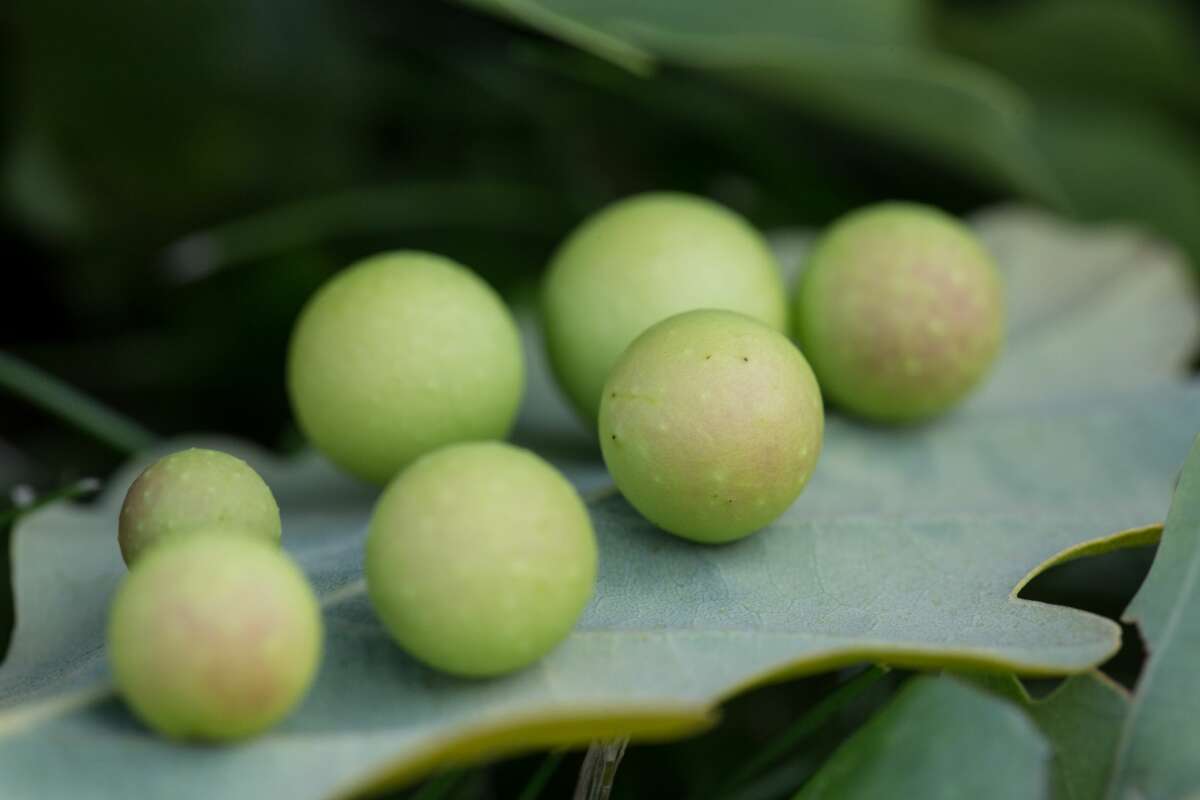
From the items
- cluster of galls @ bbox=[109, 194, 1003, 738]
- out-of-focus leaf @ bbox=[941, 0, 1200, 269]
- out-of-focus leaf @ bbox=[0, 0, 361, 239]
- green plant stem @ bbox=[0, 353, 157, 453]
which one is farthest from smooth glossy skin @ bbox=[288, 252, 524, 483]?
out-of-focus leaf @ bbox=[941, 0, 1200, 269]

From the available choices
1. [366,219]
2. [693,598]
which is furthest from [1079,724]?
[366,219]

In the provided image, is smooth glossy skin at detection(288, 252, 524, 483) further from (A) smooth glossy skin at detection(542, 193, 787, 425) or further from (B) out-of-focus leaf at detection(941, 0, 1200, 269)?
(B) out-of-focus leaf at detection(941, 0, 1200, 269)

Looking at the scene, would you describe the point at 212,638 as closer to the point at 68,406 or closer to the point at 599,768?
the point at 599,768

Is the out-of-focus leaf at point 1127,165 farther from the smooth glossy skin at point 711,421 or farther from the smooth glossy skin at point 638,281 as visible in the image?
the smooth glossy skin at point 711,421

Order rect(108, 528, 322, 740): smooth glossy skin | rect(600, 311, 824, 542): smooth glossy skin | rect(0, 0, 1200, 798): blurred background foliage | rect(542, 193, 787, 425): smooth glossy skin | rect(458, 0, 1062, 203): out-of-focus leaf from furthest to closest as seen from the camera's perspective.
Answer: rect(0, 0, 1200, 798): blurred background foliage < rect(458, 0, 1062, 203): out-of-focus leaf < rect(542, 193, 787, 425): smooth glossy skin < rect(600, 311, 824, 542): smooth glossy skin < rect(108, 528, 322, 740): smooth glossy skin

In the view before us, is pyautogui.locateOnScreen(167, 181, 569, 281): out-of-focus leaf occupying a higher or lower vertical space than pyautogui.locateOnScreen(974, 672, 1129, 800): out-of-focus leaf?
lower

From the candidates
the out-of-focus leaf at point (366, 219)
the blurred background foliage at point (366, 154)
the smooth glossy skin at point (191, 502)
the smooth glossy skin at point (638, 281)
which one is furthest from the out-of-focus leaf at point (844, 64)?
the smooth glossy skin at point (191, 502)
